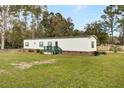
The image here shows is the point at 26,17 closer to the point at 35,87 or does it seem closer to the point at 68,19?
the point at 68,19

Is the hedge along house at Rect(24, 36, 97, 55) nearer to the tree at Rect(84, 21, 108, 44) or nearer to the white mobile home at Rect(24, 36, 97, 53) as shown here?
the white mobile home at Rect(24, 36, 97, 53)

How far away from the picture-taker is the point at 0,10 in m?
18.9

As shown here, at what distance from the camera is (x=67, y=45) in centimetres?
1997

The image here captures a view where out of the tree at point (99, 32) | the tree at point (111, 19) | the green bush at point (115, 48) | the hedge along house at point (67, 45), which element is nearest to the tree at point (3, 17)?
the hedge along house at point (67, 45)

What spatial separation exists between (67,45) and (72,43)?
18.5 inches

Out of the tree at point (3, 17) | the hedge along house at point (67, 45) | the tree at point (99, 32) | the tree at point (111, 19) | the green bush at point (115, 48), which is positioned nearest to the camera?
the tree at point (3, 17)

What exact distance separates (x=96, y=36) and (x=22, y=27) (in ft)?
19.3

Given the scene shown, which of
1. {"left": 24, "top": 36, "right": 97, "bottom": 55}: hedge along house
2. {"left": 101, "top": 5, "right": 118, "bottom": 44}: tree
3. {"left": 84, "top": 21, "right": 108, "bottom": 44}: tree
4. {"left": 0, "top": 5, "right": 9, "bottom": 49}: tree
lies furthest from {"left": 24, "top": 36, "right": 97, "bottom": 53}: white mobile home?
{"left": 0, "top": 5, "right": 9, "bottom": 49}: tree

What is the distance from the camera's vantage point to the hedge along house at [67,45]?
18828mm

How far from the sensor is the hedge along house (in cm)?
1883

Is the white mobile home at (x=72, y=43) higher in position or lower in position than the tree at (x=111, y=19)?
lower

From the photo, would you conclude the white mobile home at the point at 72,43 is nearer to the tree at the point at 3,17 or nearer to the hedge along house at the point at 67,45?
the hedge along house at the point at 67,45

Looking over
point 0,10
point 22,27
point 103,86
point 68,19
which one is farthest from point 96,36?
point 103,86

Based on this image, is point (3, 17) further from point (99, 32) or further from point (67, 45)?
point (99, 32)
